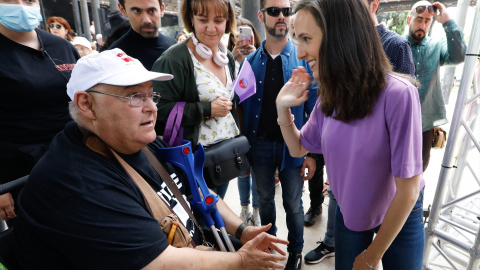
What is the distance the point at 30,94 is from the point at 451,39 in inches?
136

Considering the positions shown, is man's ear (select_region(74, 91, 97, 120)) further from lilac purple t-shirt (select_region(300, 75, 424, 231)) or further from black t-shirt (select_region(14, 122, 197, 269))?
lilac purple t-shirt (select_region(300, 75, 424, 231))

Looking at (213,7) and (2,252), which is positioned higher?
(213,7)

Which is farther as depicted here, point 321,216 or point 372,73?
point 321,216

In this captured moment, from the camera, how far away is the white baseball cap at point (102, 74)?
3.80 ft

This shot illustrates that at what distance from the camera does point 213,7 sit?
1879mm

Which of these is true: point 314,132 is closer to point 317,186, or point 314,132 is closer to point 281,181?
point 281,181

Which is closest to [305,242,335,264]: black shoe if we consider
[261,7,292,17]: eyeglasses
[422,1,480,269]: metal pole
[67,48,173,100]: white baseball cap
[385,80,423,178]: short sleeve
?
[422,1,480,269]: metal pole

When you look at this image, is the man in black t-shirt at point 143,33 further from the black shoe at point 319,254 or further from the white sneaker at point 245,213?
the black shoe at point 319,254

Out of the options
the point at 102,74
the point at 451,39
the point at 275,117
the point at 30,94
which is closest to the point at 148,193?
the point at 102,74

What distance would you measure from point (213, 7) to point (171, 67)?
Result: 48 cm

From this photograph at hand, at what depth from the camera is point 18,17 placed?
1.76 meters

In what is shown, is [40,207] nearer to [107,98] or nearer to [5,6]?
[107,98]

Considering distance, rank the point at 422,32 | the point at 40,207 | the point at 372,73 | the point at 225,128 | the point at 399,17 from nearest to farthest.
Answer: the point at 40,207 < the point at 372,73 < the point at 225,128 < the point at 422,32 < the point at 399,17

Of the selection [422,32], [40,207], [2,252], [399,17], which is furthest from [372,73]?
[399,17]
